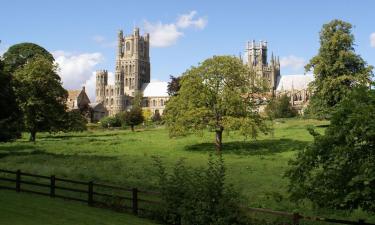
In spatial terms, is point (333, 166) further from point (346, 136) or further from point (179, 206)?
point (179, 206)

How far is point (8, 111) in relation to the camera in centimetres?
3662

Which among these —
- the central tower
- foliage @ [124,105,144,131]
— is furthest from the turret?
foliage @ [124,105,144,131]

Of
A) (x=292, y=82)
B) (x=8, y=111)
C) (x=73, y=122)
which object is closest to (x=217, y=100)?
(x=8, y=111)

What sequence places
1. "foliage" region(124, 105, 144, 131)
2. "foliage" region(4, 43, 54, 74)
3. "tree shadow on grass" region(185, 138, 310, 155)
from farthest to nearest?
"foliage" region(124, 105, 144, 131) → "foliage" region(4, 43, 54, 74) → "tree shadow on grass" region(185, 138, 310, 155)

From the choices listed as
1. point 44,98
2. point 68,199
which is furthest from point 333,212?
point 44,98

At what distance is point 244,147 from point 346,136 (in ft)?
107

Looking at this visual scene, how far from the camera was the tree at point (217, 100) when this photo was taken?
1666 inches

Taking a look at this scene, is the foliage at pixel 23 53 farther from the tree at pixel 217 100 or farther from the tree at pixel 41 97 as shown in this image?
the tree at pixel 217 100

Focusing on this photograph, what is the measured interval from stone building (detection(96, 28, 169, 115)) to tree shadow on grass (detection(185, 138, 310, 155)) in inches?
5268

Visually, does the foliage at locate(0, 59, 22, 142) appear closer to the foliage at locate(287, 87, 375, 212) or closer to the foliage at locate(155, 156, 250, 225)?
the foliage at locate(155, 156, 250, 225)

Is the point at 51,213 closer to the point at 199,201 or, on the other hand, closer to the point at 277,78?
the point at 199,201

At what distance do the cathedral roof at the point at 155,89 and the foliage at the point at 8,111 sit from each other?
491 feet

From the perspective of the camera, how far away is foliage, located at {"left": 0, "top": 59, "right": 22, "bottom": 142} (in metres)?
34.6

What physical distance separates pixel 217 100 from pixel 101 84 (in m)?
150
